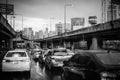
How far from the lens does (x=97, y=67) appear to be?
4.42 m

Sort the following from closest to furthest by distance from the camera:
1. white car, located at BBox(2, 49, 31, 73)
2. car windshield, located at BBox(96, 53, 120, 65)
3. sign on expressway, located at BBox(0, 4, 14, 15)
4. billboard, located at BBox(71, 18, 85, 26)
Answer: car windshield, located at BBox(96, 53, 120, 65) < white car, located at BBox(2, 49, 31, 73) < sign on expressway, located at BBox(0, 4, 14, 15) < billboard, located at BBox(71, 18, 85, 26)

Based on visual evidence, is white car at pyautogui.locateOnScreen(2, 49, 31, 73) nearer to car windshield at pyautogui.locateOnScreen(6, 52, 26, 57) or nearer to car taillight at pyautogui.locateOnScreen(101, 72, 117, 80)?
car windshield at pyautogui.locateOnScreen(6, 52, 26, 57)

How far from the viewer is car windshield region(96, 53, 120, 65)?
464 cm

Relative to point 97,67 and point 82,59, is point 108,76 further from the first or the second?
point 82,59

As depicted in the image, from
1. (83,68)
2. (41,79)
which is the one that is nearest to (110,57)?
(83,68)

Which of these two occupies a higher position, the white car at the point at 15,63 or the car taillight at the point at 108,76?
the car taillight at the point at 108,76

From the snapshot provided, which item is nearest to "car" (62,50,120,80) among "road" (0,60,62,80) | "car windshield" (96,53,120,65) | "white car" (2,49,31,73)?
"car windshield" (96,53,120,65)

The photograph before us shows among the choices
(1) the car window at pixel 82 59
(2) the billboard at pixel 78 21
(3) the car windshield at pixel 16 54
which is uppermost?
(2) the billboard at pixel 78 21

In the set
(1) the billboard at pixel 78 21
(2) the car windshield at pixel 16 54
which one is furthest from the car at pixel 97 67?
(1) the billboard at pixel 78 21

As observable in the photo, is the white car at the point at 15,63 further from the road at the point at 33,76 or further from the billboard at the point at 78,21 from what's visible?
the billboard at the point at 78,21

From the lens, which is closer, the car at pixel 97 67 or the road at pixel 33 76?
the car at pixel 97 67

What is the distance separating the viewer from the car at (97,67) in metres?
4.11

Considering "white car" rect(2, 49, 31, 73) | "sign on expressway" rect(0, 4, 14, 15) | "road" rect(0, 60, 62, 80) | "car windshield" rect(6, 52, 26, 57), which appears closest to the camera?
"road" rect(0, 60, 62, 80)

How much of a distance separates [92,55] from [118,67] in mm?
878
